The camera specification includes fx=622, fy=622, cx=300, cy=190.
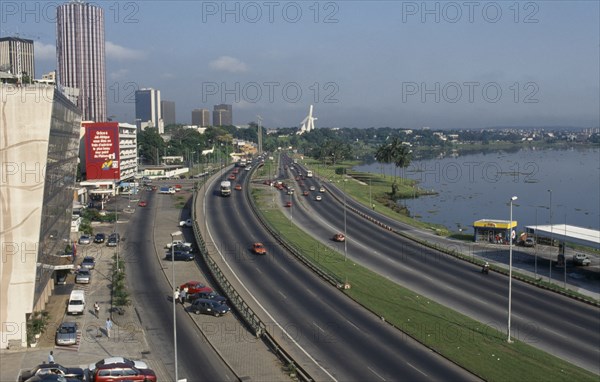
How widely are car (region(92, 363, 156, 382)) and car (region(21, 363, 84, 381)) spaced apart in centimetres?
65

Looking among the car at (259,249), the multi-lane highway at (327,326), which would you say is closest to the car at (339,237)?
the multi-lane highway at (327,326)

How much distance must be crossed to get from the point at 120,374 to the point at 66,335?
5842 millimetres

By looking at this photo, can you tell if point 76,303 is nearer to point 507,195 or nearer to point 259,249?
point 259,249

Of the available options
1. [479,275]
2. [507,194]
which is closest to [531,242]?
[479,275]

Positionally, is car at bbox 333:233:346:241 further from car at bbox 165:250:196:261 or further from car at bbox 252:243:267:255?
car at bbox 165:250:196:261

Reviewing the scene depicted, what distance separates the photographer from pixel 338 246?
47969mm

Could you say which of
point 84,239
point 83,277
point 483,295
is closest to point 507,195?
point 483,295

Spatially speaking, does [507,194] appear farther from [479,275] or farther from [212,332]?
[212,332]

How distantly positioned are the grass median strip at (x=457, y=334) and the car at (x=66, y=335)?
13.6 meters

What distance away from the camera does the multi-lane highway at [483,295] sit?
2756 cm

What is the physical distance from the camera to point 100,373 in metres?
21.0

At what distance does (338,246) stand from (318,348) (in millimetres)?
23349

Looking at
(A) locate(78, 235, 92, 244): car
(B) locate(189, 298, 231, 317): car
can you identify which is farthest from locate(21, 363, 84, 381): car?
(A) locate(78, 235, 92, 244): car

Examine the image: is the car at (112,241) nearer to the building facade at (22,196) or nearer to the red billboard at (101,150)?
the building facade at (22,196)
